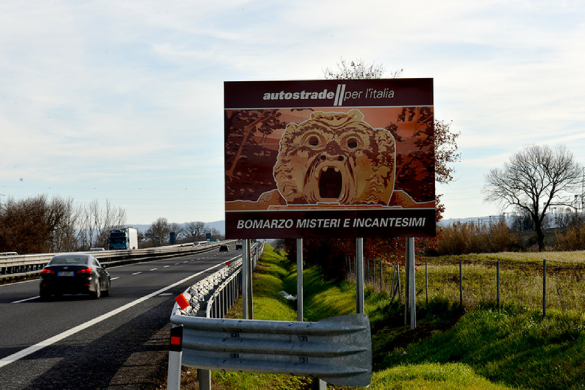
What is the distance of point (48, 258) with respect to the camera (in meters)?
31.8

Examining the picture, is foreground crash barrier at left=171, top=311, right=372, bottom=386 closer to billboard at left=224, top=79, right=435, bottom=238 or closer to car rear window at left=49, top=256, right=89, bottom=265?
billboard at left=224, top=79, right=435, bottom=238

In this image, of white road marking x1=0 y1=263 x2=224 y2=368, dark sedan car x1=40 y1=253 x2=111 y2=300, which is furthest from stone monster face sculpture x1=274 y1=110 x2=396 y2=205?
dark sedan car x1=40 y1=253 x2=111 y2=300

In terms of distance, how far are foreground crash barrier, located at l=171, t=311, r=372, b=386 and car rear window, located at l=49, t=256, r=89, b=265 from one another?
1394 centimetres

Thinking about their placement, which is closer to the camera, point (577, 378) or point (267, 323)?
point (267, 323)

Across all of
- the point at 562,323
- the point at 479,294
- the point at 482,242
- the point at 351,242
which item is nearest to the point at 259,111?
the point at 562,323

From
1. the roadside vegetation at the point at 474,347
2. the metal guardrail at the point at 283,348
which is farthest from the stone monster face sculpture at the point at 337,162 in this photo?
the metal guardrail at the point at 283,348

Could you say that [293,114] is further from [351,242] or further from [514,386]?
[351,242]

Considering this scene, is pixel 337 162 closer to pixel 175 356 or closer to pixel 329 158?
pixel 329 158

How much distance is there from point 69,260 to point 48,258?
15166 mm

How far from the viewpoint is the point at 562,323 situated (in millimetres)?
9922

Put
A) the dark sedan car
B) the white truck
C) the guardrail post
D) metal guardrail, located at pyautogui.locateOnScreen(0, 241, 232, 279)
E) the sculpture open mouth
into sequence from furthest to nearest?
the white truck → metal guardrail, located at pyautogui.locateOnScreen(0, 241, 232, 279) → the dark sedan car → the sculpture open mouth → the guardrail post

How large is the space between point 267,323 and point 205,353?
712mm

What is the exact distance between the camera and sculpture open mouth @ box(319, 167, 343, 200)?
8883mm

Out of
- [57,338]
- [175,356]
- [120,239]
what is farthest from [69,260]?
[120,239]
